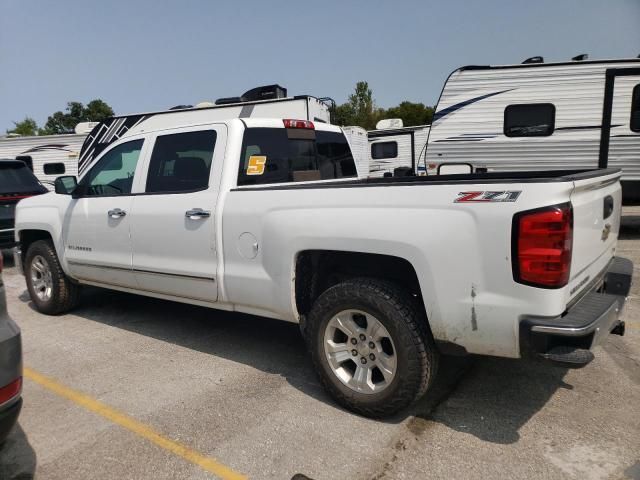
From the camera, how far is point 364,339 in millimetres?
3062

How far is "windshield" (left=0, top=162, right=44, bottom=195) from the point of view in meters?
8.97

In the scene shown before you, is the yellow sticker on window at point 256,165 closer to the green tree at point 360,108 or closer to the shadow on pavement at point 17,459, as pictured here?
the shadow on pavement at point 17,459

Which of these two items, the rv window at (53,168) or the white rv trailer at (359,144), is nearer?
the white rv trailer at (359,144)

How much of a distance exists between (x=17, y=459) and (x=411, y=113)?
44.0m

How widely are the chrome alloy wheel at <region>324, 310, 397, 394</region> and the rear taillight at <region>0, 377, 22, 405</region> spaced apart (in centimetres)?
171

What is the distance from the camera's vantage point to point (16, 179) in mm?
9211

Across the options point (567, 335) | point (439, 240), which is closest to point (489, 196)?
point (439, 240)

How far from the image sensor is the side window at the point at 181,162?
12.9 ft

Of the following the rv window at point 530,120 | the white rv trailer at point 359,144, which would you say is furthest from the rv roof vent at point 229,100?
the rv window at point 530,120

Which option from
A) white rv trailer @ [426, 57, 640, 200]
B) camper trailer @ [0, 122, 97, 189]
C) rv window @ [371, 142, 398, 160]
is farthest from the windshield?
rv window @ [371, 142, 398, 160]

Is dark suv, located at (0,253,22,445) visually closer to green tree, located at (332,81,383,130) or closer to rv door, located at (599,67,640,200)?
rv door, located at (599,67,640,200)

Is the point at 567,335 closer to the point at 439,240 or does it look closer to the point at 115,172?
the point at 439,240

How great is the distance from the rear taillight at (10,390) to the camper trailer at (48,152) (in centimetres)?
1481

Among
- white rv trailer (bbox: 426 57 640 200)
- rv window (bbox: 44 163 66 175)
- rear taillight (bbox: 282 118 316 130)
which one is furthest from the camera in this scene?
rv window (bbox: 44 163 66 175)
